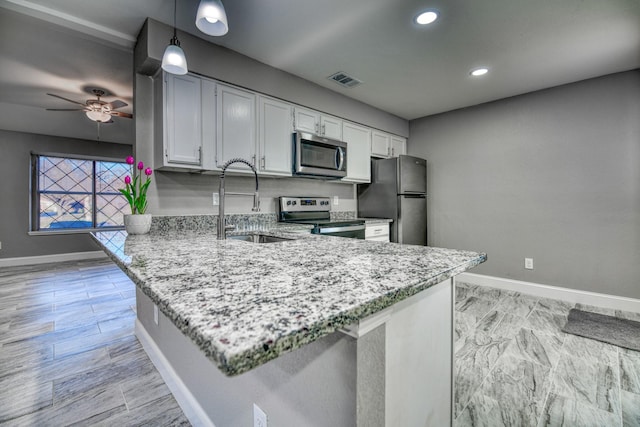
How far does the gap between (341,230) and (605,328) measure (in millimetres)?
2386

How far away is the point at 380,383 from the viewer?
0.73 meters

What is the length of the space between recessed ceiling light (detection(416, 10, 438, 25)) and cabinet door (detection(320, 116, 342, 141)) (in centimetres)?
140

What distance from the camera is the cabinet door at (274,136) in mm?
2686

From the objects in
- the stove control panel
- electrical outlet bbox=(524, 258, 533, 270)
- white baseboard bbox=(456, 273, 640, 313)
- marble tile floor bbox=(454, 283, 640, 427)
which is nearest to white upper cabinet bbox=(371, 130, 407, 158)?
the stove control panel

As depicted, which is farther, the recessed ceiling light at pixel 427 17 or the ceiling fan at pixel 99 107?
the ceiling fan at pixel 99 107

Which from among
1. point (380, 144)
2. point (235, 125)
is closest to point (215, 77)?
point (235, 125)

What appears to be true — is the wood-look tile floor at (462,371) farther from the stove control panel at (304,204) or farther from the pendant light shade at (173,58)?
the pendant light shade at (173,58)

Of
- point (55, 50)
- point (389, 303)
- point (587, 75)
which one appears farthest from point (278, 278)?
point (587, 75)

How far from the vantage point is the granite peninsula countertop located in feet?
1.37

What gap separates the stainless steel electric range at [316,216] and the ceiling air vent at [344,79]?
1.32m

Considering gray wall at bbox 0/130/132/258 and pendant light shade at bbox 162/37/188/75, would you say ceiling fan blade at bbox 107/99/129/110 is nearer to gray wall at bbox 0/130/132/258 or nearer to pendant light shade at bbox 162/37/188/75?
pendant light shade at bbox 162/37/188/75

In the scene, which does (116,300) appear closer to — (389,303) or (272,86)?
(272,86)

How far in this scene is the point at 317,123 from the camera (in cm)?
319

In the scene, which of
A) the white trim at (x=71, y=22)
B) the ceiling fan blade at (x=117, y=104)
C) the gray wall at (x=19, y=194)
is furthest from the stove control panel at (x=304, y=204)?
the gray wall at (x=19, y=194)
